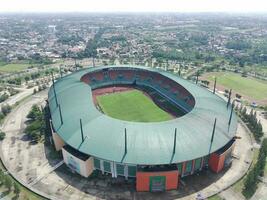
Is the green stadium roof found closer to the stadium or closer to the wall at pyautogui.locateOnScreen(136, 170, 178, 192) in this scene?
the stadium

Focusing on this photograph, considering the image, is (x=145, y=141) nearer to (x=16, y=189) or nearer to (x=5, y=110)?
(x=16, y=189)

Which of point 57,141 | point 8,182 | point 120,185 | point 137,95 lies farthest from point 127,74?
point 8,182

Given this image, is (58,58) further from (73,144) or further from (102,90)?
(73,144)

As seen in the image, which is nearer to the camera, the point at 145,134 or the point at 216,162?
the point at 145,134

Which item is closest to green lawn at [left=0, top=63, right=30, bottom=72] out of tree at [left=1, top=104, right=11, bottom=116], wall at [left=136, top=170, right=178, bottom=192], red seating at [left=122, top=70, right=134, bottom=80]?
tree at [left=1, top=104, right=11, bottom=116]

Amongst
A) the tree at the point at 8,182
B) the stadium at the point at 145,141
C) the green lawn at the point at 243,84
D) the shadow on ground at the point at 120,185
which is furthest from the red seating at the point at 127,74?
the tree at the point at 8,182

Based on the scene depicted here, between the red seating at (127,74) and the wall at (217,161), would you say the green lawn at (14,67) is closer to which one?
the red seating at (127,74)
